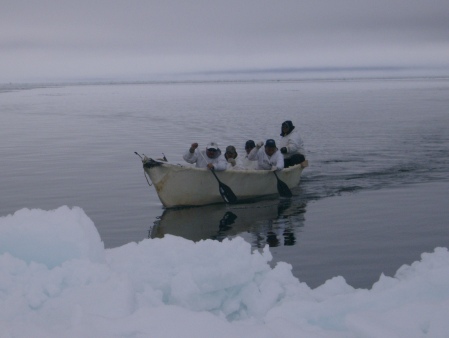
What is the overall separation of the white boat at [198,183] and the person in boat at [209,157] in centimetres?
21

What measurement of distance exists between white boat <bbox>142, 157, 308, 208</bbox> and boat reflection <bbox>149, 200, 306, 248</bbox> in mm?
272

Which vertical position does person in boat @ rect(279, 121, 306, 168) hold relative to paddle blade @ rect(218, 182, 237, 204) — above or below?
above

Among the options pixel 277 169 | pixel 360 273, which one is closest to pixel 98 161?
pixel 277 169

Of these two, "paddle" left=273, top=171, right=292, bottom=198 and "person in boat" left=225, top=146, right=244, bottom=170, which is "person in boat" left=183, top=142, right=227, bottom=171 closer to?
"person in boat" left=225, top=146, right=244, bottom=170

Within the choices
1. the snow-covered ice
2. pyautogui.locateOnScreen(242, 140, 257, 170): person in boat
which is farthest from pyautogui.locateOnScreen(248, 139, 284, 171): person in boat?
the snow-covered ice

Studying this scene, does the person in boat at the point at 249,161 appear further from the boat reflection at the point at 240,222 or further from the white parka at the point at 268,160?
the boat reflection at the point at 240,222

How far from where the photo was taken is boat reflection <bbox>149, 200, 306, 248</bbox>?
530 inches

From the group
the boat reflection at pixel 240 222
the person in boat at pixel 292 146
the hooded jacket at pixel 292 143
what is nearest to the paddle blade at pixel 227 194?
the boat reflection at pixel 240 222

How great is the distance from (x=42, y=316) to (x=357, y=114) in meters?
45.2

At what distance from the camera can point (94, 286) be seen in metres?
5.97

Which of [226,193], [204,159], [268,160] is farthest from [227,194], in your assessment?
[268,160]

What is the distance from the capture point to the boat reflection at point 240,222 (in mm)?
13461

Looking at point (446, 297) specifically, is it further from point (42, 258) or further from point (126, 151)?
point (126, 151)

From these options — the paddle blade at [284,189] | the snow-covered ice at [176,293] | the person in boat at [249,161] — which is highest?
the snow-covered ice at [176,293]
